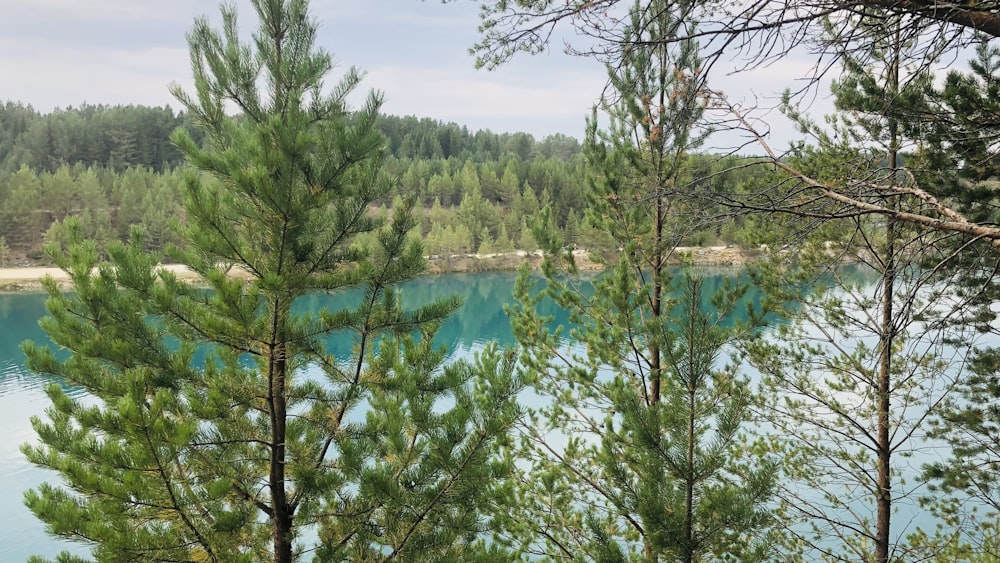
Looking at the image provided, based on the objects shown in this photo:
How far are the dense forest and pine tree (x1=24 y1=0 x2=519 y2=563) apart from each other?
17.5m

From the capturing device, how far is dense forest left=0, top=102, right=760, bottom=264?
137 feet

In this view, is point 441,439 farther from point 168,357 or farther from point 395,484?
point 168,357

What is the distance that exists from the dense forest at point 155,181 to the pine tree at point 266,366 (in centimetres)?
1754

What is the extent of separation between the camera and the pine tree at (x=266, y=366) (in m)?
3.02

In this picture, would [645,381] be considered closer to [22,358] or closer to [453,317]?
[453,317]

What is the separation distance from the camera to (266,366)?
3.76 metres

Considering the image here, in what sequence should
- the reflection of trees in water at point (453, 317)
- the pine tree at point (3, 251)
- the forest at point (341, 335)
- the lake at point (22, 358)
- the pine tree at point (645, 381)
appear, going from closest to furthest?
the forest at point (341, 335) < the pine tree at point (645, 381) < the lake at point (22, 358) < the reflection of trees in water at point (453, 317) < the pine tree at point (3, 251)

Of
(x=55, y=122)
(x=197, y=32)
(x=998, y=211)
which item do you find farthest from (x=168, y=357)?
(x=55, y=122)

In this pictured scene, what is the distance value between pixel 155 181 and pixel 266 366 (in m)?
51.5

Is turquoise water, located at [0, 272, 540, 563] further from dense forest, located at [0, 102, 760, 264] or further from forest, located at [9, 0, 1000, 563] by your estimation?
dense forest, located at [0, 102, 760, 264]

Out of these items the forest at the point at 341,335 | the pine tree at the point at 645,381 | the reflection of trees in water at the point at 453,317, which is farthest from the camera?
the reflection of trees in water at the point at 453,317

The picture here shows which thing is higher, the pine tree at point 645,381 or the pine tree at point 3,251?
the pine tree at point 645,381

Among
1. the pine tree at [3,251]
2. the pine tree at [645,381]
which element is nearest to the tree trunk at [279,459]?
the pine tree at [645,381]

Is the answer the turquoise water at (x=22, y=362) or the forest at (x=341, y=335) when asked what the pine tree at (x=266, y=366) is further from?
the turquoise water at (x=22, y=362)
